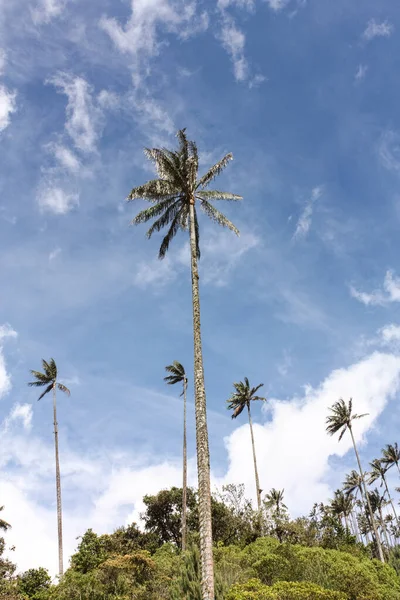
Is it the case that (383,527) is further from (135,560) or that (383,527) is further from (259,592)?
(259,592)

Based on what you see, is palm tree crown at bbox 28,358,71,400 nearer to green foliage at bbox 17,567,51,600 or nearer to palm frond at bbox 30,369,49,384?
palm frond at bbox 30,369,49,384

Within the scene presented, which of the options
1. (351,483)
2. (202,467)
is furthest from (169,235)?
(351,483)

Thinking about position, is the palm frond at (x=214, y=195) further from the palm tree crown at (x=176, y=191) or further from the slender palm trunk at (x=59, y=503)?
the slender palm trunk at (x=59, y=503)

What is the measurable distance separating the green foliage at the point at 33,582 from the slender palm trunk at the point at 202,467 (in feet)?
62.4

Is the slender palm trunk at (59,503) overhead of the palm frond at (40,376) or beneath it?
beneath

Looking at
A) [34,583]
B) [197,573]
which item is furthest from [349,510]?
[197,573]

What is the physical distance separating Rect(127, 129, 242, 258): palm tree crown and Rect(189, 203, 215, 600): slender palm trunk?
4263mm

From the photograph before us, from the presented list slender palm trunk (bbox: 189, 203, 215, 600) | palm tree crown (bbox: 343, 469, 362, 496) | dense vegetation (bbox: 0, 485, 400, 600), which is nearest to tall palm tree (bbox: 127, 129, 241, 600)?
slender palm trunk (bbox: 189, 203, 215, 600)

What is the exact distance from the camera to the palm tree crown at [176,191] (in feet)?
63.9

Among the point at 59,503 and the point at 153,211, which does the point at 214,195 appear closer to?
the point at 153,211

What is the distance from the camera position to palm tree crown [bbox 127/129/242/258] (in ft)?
63.9

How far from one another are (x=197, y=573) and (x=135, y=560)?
23.7ft

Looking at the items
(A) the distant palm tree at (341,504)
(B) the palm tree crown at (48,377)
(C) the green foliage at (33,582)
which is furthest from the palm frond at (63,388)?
(A) the distant palm tree at (341,504)

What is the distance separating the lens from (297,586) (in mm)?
15195
